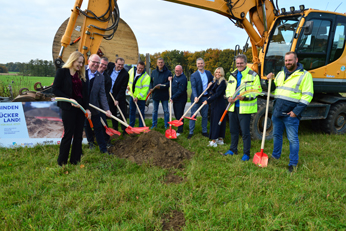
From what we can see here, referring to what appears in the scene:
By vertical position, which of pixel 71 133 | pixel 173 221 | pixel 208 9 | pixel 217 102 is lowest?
pixel 173 221

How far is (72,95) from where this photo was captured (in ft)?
11.7

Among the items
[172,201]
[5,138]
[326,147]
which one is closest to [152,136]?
[172,201]

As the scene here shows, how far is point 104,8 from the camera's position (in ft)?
16.1

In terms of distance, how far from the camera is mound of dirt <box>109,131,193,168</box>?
395 centimetres

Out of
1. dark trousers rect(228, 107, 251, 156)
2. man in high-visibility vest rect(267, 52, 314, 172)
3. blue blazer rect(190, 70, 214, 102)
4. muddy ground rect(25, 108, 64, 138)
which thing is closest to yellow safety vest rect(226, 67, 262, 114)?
dark trousers rect(228, 107, 251, 156)

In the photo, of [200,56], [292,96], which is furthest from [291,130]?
[200,56]

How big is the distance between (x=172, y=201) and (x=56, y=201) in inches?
57.5

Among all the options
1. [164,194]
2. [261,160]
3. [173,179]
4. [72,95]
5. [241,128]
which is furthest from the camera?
[241,128]

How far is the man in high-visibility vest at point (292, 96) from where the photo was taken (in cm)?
353

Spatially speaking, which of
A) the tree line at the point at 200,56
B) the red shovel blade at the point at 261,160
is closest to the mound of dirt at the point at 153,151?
the red shovel blade at the point at 261,160

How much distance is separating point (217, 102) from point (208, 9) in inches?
99.1

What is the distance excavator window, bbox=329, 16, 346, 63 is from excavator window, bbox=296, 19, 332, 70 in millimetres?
246

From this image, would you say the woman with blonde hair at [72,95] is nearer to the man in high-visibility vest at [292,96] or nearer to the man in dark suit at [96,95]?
the man in dark suit at [96,95]

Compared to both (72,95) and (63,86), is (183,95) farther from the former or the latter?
(63,86)
